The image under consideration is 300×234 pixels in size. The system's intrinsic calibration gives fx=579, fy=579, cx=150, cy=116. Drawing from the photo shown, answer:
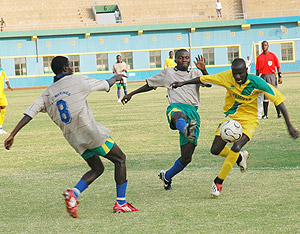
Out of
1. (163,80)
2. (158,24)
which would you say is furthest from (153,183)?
(158,24)

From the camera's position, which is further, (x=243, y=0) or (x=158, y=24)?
(x=243, y=0)

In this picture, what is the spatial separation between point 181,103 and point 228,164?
1318mm

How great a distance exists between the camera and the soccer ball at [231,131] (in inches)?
269

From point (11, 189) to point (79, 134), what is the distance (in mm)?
2339

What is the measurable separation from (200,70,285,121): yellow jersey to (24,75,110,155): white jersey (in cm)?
172

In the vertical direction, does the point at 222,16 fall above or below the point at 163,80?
above

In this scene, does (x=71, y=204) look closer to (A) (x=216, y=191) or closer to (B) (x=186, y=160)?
(A) (x=216, y=191)

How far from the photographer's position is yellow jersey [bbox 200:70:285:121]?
6930 mm

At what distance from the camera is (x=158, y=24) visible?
5234 cm

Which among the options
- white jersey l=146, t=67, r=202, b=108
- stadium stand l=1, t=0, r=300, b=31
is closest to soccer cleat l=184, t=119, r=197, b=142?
white jersey l=146, t=67, r=202, b=108

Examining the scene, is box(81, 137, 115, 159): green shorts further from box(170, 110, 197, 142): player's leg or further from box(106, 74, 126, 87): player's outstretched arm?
box(170, 110, 197, 142): player's leg

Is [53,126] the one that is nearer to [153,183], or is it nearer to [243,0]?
[153,183]

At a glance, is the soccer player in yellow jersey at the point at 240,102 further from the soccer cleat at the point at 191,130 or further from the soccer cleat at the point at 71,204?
the soccer cleat at the point at 71,204

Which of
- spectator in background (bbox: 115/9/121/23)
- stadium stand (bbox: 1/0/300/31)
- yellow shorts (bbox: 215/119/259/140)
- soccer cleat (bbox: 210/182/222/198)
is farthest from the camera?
stadium stand (bbox: 1/0/300/31)
